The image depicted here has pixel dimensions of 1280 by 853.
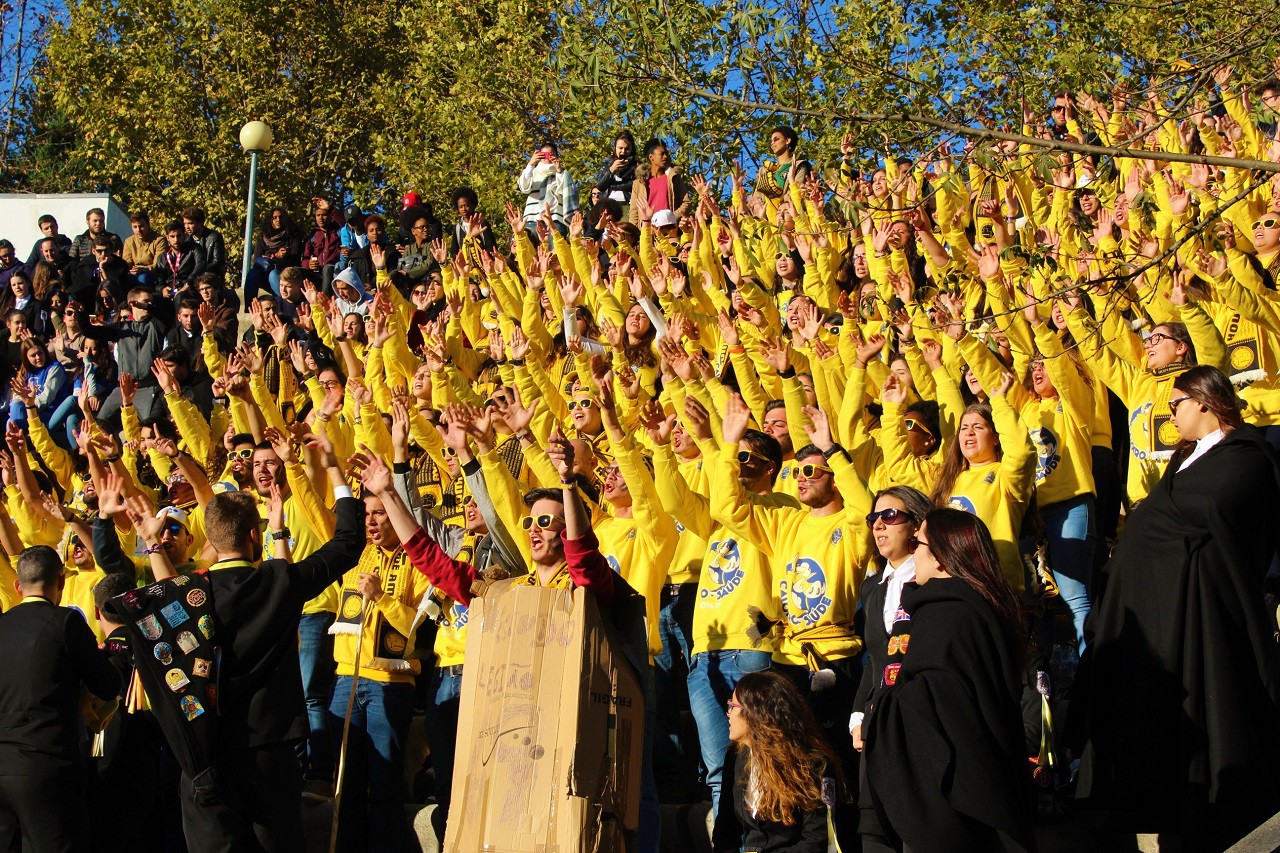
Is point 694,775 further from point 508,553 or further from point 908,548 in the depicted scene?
point 908,548

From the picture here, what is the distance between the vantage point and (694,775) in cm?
772

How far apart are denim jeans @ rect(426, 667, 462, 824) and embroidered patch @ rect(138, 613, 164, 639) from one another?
167 cm

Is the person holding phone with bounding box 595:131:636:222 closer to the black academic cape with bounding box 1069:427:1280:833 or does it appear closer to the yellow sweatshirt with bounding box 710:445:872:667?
the yellow sweatshirt with bounding box 710:445:872:667

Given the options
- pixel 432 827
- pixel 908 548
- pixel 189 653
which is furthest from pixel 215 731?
pixel 908 548

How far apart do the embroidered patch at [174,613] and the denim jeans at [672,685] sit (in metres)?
2.45

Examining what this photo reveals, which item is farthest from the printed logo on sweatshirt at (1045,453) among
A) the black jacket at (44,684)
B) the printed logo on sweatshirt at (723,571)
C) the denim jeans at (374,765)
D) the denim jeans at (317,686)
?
the black jacket at (44,684)

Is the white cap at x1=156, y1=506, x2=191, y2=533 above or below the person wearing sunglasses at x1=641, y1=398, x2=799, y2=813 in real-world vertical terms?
above

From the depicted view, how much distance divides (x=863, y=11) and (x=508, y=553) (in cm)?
515

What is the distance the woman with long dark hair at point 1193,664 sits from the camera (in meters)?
5.00

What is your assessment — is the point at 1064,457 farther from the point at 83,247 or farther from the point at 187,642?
the point at 83,247

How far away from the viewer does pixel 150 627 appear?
6.01 meters

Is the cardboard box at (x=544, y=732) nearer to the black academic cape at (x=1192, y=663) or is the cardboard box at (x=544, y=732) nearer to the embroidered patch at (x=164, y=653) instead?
the embroidered patch at (x=164, y=653)

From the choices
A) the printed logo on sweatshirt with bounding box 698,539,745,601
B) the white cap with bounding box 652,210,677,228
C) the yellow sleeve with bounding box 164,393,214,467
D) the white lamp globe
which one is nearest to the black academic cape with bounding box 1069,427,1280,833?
the printed logo on sweatshirt with bounding box 698,539,745,601

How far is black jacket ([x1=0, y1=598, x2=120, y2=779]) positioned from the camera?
647 cm
